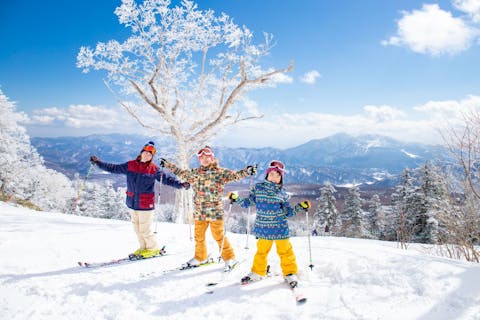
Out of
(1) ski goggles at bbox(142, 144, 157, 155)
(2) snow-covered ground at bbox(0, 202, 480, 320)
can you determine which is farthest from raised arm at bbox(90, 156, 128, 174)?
(2) snow-covered ground at bbox(0, 202, 480, 320)

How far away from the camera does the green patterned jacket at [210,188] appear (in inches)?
177

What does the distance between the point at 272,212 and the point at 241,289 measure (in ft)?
3.69

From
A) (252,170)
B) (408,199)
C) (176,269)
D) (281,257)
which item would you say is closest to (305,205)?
(281,257)

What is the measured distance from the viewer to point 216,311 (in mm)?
3041

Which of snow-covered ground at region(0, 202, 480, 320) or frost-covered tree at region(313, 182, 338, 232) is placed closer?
snow-covered ground at region(0, 202, 480, 320)

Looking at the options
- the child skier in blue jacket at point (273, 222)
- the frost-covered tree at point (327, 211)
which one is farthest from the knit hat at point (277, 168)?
the frost-covered tree at point (327, 211)

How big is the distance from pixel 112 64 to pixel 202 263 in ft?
30.7

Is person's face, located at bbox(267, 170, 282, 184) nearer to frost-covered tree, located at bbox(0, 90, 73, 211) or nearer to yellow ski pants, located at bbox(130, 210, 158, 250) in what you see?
yellow ski pants, located at bbox(130, 210, 158, 250)

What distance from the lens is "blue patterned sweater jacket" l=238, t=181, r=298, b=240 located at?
380cm

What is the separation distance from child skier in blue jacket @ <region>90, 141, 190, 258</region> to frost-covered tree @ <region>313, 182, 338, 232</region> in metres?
25.6

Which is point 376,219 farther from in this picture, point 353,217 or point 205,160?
point 205,160

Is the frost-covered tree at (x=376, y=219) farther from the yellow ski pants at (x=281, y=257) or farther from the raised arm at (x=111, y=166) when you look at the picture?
the raised arm at (x=111, y=166)

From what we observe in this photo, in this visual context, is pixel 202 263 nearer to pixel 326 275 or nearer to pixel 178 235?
pixel 326 275

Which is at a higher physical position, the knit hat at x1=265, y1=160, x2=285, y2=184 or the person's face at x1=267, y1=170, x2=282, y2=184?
the knit hat at x1=265, y1=160, x2=285, y2=184
